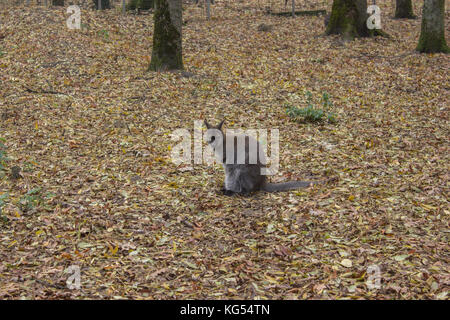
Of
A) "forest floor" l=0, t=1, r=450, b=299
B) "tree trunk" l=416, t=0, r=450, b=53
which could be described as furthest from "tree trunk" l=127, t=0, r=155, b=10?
"tree trunk" l=416, t=0, r=450, b=53

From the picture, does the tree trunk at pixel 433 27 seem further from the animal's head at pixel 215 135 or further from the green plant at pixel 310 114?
the animal's head at pixel 215 135

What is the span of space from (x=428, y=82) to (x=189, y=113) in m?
6.75

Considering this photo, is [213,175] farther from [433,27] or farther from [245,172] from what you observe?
[433,27]

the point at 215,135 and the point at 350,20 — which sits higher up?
the point at 350,20

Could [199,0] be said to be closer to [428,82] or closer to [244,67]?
[244,67]

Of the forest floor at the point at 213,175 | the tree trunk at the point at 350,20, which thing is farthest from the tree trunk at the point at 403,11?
the forest floor at the point at 213,175

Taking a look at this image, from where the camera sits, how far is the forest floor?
16.5 feet

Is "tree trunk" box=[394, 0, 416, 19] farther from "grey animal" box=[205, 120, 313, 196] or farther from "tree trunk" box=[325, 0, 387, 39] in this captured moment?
"grey animal" box=[205, 120, 313, 196]

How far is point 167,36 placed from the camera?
1265 centimetres

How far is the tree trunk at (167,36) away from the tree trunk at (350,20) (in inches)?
262

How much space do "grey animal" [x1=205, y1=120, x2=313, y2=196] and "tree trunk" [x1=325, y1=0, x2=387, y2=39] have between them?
10.7 meters

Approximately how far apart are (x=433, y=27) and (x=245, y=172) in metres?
10.8

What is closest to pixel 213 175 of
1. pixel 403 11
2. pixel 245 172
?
pixel 245 172

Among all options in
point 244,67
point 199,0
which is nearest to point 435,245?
point 244,67
